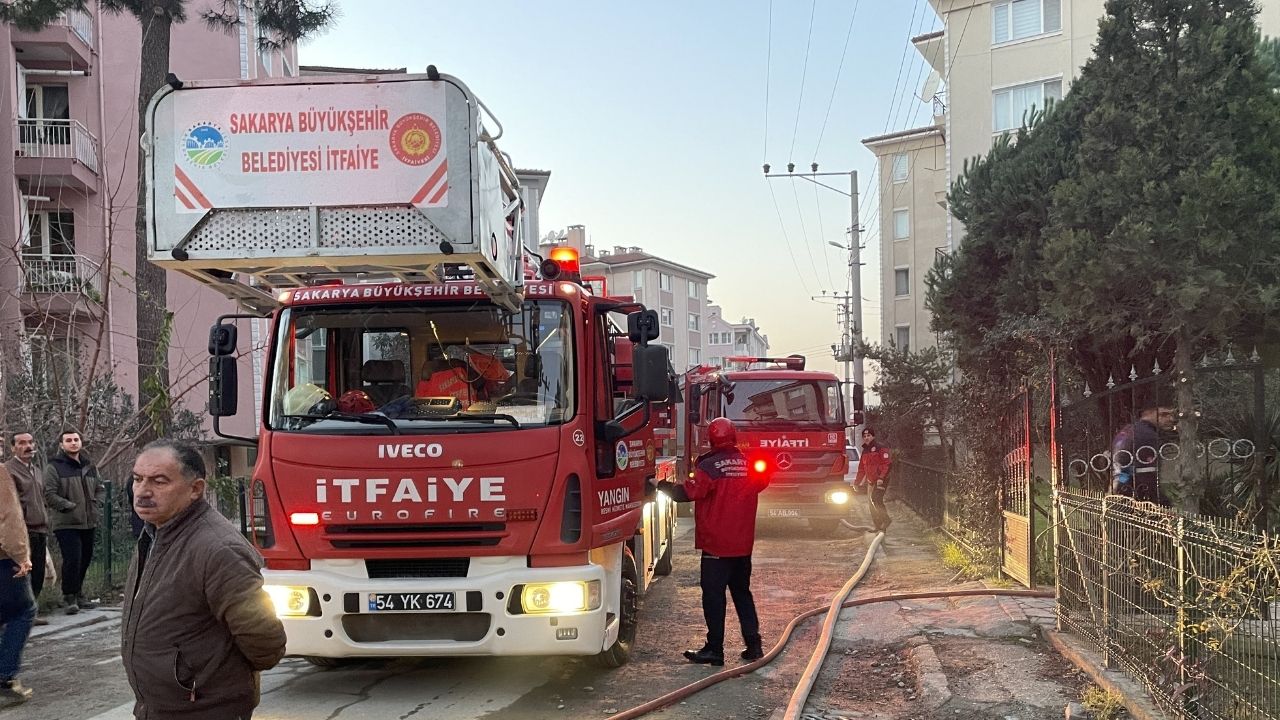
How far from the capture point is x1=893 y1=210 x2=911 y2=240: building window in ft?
157

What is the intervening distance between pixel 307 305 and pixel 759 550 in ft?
30.7

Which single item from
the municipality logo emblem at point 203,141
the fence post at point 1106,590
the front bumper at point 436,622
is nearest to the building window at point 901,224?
the fence post at point 1106,590

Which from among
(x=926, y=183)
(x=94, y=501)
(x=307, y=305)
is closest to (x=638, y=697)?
(x=307, y=305)

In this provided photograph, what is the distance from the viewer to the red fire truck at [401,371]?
5.78 metres

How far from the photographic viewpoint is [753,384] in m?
16.1

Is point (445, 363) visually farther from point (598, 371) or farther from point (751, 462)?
point (751, 462)

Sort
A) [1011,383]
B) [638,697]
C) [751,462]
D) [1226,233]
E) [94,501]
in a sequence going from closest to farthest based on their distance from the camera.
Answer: [638,697] → [751,462] → [94,501] → [1011,383] → [1226,233]

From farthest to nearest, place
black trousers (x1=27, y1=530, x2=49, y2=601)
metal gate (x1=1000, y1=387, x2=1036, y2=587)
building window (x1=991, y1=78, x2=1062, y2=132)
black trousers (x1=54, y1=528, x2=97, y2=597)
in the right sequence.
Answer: building window (x1=991, y1=78, x2=1062, y2=132)
black trousers (x1=54, y1=528, x2=97, y2=597)
metal gate (x1=1000, y1=387, x2=1036, y2=587)
black trousers (x1=27, y1=530, x2=49, y2=601)

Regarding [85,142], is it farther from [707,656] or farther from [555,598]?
[555,598]

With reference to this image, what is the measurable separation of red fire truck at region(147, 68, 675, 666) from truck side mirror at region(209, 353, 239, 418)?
0.05ft

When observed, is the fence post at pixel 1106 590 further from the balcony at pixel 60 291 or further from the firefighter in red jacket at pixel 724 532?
the balcony at pixel 60 291

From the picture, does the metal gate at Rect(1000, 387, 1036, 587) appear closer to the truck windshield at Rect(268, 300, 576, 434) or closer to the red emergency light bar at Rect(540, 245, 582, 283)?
the red emergency light bar at Rect(540, 245, 582, 283)

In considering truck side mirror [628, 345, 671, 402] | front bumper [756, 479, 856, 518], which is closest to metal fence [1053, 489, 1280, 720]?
truck side mirror [628, 345, 671, 402]

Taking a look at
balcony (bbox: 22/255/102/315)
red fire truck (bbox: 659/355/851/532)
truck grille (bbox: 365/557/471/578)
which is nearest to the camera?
truck grille (bbox: 365/557/471/578)
